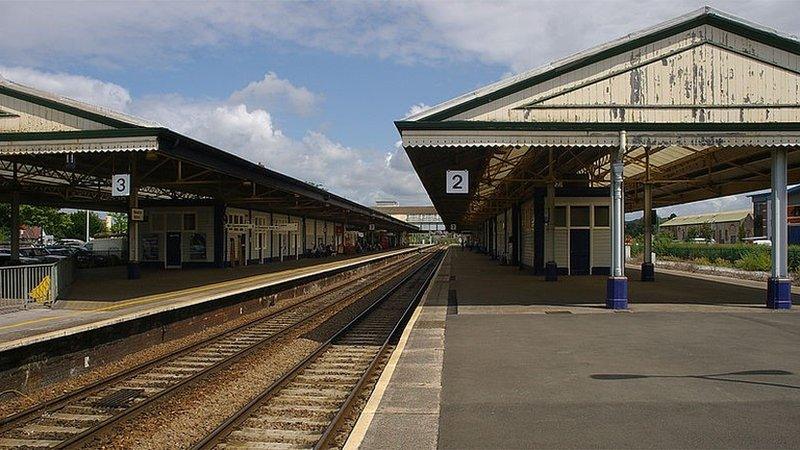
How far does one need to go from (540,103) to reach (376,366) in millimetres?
6881

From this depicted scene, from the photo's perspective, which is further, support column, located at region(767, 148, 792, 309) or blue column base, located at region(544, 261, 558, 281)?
blue column base, located at region(544, 261, 558, 281)

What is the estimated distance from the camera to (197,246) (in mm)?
32375

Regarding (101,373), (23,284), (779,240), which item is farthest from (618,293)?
(23,284)

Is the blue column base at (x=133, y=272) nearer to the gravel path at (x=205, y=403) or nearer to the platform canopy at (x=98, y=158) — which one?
Answer: the platform canopy at (x=98, y=158)

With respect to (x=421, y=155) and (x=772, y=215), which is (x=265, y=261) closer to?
(x=421, y=155)

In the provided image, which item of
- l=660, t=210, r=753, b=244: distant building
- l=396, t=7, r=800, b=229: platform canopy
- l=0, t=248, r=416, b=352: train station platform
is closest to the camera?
l=0, t=248, r=416, b=352: train station platform

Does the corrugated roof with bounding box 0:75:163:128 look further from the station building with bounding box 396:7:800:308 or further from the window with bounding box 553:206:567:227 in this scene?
the window with bounding box 553:206:567:227

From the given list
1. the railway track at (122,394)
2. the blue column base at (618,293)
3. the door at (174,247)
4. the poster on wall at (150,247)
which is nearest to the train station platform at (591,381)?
the blue column base at (618,293)

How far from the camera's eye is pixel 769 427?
5945mm

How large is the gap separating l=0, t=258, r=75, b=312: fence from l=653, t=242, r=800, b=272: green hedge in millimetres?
28568

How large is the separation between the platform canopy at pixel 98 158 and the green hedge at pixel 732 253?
2216 cm

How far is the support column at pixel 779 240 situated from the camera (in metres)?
14.4

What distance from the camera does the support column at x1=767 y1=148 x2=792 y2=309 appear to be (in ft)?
47.1

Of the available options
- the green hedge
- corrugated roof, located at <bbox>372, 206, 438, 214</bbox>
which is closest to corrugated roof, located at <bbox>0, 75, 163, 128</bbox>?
the green hedge
